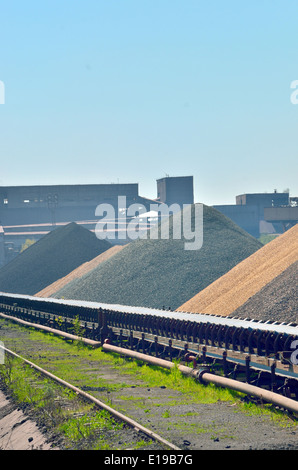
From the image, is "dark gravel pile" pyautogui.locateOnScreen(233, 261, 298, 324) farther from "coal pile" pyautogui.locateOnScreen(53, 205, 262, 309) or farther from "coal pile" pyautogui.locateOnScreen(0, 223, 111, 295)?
"coal pile" pyautogui.locateOnScreen(0, 223, 111, 295)

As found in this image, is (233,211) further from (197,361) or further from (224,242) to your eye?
(197,361)

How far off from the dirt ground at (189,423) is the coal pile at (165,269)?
2120cm

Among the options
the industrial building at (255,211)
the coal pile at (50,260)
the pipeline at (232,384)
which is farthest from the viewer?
the industrial building at (255,211)

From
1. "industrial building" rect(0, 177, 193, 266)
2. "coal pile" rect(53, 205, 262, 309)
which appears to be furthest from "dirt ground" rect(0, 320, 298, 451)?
"industrial building" rect(0, 177, 193, 266)

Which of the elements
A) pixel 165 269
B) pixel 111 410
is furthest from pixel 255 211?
pixel 111 410

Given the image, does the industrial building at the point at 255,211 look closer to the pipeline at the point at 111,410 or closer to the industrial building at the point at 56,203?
the industrial building at the point at 56,203

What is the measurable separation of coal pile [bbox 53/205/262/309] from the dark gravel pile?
10998 millimetres

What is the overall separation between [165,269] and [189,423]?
2935 centimetres

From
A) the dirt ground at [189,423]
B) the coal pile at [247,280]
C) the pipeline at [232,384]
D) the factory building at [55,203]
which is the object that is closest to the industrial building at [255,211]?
the factory building at [55,203]

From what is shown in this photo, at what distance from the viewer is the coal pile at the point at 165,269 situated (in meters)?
37.8

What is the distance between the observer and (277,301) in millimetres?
23031

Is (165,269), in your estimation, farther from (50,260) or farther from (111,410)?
(50,260)

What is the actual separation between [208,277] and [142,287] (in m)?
4.02

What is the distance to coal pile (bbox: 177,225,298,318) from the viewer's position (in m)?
27.5
